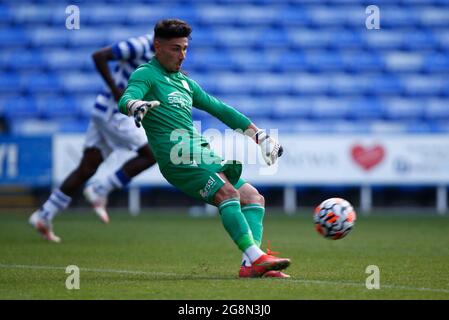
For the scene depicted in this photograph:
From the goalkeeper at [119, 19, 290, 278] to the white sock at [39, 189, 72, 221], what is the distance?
3.52m

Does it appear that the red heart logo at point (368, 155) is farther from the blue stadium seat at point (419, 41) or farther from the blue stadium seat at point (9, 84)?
the blue stadium seat at point (9, 84)

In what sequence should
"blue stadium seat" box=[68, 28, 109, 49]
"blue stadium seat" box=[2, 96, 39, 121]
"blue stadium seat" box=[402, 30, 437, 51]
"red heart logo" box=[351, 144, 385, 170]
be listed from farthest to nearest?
1. "blue stadium seat" box=[402, 30, 437, 51]
2. "blue stadium seat" box=[68, 28, 109, 49]
3. "blue stadium seat" box=[2, 96, 39, 121]
4. "red heart logo" box=[351, 144, 385, 170]

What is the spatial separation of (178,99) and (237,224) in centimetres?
95

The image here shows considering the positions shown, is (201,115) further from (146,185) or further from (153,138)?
(153,138)

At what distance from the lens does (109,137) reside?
9.79 m

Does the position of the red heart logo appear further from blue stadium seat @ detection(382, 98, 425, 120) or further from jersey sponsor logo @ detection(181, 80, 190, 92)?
jersey sponsor logo @ detection(181, 80, 190, 92)

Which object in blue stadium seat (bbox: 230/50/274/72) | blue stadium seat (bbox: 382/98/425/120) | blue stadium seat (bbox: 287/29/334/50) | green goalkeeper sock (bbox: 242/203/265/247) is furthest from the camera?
blue stadium seat (bbox: 287/29/334/50)

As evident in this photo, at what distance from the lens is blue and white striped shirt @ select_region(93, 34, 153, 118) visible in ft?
30.6

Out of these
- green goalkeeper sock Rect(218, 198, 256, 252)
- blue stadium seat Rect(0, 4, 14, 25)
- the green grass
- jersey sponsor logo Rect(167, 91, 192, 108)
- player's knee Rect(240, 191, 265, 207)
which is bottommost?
the green grass

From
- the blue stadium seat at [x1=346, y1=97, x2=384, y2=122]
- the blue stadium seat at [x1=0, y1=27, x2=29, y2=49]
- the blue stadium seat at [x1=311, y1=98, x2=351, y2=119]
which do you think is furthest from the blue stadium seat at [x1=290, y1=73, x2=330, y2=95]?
the blue stadium seat at [x1=0, y1=27, x2=29, y2=49]

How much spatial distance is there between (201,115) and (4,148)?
3.93 meters

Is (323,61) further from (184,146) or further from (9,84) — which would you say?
(184,146)
